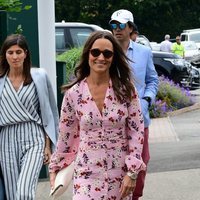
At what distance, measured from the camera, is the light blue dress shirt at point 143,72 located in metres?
6.03

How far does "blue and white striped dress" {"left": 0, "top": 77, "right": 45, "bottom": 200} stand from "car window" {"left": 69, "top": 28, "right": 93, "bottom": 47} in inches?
460

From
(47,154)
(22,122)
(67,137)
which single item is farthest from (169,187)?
(67,137)

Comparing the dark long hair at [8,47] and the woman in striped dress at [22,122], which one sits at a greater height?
the dark long hair at [8,47]

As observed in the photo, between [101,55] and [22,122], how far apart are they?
1409 mm

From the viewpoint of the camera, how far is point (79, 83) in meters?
4.69

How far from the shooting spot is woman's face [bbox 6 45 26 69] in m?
5.83

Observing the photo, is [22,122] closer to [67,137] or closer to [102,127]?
[67,137]

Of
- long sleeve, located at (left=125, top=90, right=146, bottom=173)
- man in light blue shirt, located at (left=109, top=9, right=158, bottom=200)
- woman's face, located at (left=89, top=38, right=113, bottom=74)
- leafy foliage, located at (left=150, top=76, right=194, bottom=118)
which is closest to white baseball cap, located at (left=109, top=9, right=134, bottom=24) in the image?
man in light blue shirt, located at (left=109, top=9, right=158, bottom=200)

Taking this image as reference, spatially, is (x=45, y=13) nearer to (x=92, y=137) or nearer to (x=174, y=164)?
(x=174, y=164)

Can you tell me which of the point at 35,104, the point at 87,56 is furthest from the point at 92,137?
the point at 35,104

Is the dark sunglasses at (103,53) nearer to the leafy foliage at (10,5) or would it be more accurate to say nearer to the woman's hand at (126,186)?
the woman's hand at (126,186)

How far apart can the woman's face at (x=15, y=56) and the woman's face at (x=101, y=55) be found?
1.33 metres

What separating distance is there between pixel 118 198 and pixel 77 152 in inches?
15.7

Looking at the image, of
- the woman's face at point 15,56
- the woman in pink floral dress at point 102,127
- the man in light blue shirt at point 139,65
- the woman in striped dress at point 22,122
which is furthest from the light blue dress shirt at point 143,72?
the woman in pink floral dress at point 102,127
